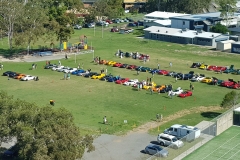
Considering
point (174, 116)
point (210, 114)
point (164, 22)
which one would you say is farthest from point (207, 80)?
point (164, 22)

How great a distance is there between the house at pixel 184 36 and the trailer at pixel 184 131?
154 ft


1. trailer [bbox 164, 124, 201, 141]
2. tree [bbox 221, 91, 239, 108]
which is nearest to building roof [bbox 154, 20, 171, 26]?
tree [bbox 221, 91, 239, 108]

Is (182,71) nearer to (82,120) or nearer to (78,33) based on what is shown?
(82,120)

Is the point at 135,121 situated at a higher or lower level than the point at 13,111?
lower

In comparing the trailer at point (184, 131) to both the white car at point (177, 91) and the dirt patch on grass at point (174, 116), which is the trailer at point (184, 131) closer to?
the dirt patch on grass at point (174, 116)

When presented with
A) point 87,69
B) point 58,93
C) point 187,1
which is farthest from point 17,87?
point 187,1

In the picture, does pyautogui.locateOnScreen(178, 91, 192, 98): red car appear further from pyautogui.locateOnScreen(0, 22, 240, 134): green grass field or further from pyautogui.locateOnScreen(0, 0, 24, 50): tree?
pyautogui.locateOnScreen(0, 0, 24, 50): tree

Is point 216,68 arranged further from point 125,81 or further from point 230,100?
point 230,100

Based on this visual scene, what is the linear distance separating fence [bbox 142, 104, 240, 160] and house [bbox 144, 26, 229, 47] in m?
42.1

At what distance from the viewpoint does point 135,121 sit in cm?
4534

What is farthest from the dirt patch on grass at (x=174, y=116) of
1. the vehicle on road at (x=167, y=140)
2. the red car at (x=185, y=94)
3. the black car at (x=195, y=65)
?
the black car at (x=195, y=65)

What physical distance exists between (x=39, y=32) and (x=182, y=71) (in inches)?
955

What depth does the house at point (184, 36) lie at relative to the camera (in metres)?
85.8

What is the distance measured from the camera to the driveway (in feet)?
123
